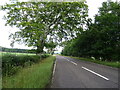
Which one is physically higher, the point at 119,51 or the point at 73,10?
the point at 73,10

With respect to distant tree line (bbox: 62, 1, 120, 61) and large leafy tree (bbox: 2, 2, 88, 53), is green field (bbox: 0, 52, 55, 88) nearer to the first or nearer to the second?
large leafy tree (bbox: 2, 2, 88, 53)

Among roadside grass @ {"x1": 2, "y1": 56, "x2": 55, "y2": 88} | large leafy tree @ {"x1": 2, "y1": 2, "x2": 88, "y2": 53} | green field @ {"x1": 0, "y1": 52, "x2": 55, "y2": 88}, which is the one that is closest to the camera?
roadside grass @ {"x1": 2, "y1": 56, "x2": 55, "y2": 88}

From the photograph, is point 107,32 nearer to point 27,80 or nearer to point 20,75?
point 20,75

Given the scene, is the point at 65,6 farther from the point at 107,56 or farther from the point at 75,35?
the point at 107,56

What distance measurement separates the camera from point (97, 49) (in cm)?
2855

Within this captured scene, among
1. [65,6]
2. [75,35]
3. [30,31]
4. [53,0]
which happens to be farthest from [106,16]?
[30,31]

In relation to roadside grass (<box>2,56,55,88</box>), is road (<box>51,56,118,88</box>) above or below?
below

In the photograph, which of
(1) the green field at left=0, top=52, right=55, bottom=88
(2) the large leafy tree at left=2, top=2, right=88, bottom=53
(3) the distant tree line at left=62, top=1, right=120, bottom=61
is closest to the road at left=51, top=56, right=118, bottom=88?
(1) the green field at left=0, top=52, right=55, bottom=88

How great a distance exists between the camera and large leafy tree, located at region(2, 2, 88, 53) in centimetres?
1669

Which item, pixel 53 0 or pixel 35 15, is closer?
pixel 35 15

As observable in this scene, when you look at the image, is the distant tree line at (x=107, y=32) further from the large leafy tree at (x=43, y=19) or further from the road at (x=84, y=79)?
the road at (x=84, y=79)

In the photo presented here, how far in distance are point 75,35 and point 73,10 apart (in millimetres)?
5278

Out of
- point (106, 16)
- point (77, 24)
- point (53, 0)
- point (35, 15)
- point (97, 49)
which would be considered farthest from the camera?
point (97, 49)

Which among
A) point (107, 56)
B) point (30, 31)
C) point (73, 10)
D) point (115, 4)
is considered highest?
point (115, 4)
